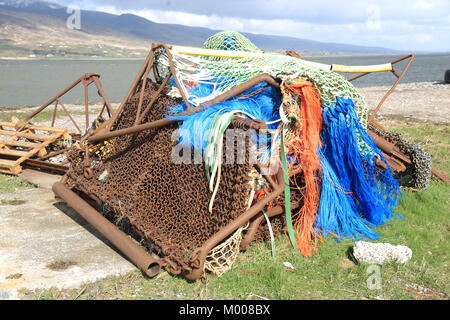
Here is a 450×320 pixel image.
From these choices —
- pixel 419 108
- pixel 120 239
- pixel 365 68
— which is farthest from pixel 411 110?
pixel 120 239

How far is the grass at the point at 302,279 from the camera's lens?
3.22 meters

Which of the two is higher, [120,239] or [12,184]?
[120,239]

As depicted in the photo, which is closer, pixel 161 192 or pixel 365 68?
pixel 161 192

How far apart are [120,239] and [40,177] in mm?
3456

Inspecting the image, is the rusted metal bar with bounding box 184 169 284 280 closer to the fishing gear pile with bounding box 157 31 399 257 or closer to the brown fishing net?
the brown fishing net

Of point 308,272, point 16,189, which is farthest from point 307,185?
point 16,189

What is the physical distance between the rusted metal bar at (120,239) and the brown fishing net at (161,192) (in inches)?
5.2

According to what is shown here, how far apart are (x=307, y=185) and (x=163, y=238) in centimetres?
148

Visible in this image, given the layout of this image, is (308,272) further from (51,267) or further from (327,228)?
(51,267)

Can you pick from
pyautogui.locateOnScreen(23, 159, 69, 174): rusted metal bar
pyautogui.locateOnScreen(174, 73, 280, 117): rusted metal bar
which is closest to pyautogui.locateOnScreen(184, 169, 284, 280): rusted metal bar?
pyautogui.locateOnScreen(174, 73, 280, 117): rusted metal bar

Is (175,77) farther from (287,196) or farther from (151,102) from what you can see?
(287,196)

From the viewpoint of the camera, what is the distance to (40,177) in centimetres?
647

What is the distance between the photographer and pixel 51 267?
3.61 m

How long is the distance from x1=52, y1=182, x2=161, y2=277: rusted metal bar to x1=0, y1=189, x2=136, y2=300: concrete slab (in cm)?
19
